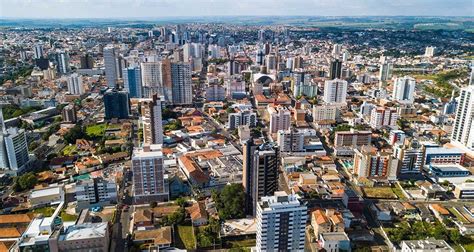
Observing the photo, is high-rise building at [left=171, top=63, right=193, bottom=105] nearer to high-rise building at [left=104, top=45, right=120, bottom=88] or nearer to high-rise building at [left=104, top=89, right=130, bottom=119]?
high-rise building at [left=104, top=89, right=130, bottom=119]

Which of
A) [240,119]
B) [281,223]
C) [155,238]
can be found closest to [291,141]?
[240,119]

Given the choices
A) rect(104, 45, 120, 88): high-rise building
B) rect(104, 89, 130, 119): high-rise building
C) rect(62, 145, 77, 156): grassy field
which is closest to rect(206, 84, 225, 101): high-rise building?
rect(104, 89, 130, 119): high-rise building

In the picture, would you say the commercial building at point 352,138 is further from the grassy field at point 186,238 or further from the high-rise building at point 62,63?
the high-rise building at point 62,63

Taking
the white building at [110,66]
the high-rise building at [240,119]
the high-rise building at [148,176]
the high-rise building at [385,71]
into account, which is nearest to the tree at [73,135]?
the high-rise building at [148,176]

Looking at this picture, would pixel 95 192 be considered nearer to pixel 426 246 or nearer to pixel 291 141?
pixel 291 141

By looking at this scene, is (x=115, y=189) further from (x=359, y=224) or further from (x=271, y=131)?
(x=271, y=131)
